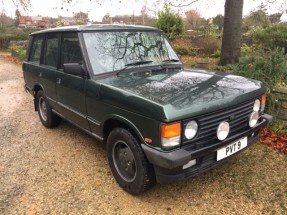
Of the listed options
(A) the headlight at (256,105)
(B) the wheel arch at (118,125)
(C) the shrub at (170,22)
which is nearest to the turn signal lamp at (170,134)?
(B) the wheel arch at (118,125)

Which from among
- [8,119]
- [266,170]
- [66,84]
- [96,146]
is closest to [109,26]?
[66,84]

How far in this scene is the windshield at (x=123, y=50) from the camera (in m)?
3.74

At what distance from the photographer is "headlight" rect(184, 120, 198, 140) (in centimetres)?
276

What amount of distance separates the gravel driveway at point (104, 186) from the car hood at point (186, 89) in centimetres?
109

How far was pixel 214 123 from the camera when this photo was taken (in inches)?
116

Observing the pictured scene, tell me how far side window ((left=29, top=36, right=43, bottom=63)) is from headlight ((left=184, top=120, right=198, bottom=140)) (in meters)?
3.61

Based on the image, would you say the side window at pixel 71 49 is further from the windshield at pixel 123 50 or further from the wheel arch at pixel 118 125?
the wheel arch at pixel 118 125

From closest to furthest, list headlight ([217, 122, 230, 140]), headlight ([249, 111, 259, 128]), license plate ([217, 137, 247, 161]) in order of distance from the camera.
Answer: headlight ([217, 122, 230, 140]), license plate ([217, 137, 247, 161]), headlight ([249, 111, 259, 128])

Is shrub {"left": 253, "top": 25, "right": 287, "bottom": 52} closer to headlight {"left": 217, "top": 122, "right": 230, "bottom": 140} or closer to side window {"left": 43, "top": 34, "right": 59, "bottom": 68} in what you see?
side window {"left": 43, "top": 34, "right": 59, "bottom": 68}

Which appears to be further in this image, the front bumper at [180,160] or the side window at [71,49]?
the side window at [71,49]

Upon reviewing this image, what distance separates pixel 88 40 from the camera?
12.5 feet

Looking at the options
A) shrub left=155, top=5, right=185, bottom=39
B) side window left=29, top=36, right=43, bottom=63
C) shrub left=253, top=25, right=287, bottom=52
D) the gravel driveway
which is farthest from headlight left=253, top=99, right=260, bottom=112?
shrub left=155, top=5, right=185, bottom=39

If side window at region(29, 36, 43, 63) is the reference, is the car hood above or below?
below

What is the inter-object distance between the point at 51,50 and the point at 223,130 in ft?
10.6
